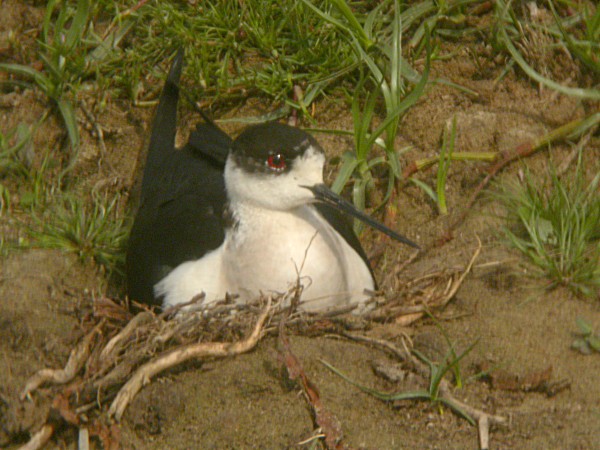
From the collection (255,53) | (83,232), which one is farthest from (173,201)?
(255,53)

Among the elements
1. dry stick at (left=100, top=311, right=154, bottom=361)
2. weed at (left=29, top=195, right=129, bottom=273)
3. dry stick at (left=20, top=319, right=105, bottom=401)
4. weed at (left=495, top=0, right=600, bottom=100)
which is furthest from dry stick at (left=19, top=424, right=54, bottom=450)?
weed at (left=495, top=0, right=600, bottom=100)

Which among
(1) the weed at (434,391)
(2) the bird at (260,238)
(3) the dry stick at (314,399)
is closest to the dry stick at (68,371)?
(2) the bird at (260,238)

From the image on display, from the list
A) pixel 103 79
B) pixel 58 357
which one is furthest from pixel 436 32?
pixel 58 357

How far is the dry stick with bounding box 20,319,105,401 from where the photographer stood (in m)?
2.62

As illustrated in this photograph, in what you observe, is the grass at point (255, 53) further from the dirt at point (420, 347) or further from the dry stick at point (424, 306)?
the dry stick at point (424, 306)

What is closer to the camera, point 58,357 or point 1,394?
point 1,394

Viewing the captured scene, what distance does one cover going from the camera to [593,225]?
3.03 metres

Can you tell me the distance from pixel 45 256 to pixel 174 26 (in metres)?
1.26

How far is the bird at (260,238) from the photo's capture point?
3037 mm

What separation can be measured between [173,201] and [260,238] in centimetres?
59

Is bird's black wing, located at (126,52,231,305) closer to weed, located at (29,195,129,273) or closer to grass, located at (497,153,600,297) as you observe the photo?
weed, located at (29,195,129,273)

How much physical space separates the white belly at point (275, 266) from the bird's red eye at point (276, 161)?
0.53 ft

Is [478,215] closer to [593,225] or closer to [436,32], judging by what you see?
[593,225]

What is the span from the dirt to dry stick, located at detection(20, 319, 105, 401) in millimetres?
37
